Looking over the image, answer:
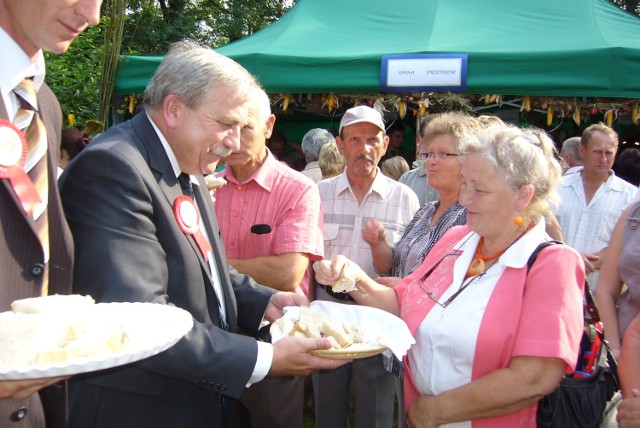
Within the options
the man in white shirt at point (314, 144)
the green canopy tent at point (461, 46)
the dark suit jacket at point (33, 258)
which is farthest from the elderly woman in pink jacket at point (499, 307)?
the green canopy tent at point (461, 46)

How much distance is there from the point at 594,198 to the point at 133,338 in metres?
4.60

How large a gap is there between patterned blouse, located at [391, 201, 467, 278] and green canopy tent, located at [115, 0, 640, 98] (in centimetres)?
317

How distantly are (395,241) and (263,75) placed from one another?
141 inches

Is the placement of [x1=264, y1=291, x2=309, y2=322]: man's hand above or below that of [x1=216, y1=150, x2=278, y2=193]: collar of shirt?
below

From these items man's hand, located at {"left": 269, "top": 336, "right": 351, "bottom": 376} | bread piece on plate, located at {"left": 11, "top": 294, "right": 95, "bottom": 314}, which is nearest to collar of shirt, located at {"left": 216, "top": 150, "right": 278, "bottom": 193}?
man's hand, located at {"left": 269, "top": 336, "right": 351, "bottom": 376}

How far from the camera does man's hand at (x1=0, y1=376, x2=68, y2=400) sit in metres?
1.17

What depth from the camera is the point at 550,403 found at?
205 centimetres

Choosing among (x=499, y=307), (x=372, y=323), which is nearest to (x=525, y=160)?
(x=499, y=307)

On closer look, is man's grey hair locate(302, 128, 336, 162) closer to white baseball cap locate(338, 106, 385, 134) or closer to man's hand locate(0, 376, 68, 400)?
white baseball cap locate(338, 106, 385, 134)

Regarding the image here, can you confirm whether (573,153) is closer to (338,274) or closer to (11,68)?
(338,274)

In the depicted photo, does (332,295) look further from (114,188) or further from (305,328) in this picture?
(114,188)

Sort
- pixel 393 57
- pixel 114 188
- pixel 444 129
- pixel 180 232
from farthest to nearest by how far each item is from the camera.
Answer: pixel 393 57, pixel 444 129, pixel 180 232, pixel 114 188

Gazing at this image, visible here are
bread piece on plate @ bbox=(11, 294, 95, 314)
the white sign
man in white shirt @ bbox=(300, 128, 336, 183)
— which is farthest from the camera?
the white sign

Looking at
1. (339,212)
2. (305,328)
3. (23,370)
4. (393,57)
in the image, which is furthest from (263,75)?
(23,370)
